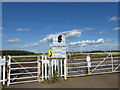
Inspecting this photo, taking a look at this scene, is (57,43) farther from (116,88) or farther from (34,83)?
(116,88)

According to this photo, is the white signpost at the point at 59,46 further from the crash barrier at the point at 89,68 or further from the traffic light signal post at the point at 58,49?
the crash barrier at the point at 89,68

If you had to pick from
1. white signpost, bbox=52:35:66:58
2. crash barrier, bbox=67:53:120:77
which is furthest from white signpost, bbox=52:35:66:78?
crash barrier, bbox=67:53:120:77

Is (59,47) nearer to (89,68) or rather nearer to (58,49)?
(58,49)

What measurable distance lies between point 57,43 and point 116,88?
3.80 metres

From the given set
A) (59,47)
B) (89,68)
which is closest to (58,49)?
(59,47)

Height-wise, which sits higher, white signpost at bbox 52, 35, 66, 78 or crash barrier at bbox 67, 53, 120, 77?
white signpost at bbox 52, 35, 66, 78

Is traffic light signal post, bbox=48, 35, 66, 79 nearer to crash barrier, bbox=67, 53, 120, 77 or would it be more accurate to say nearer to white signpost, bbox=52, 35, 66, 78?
white signpost, bbox=52, 35, 66, 78

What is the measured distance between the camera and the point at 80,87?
7055mm

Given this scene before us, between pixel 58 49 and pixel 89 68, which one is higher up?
pixel 58 49

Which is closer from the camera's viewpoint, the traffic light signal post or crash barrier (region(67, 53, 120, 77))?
the traffic light signal post

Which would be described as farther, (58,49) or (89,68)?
(89,68)

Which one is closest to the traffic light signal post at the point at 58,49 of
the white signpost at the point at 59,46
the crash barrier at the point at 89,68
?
the white signpost at the point at 59,46

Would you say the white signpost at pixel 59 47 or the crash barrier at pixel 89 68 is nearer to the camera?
the white signpost at pixel 59 47

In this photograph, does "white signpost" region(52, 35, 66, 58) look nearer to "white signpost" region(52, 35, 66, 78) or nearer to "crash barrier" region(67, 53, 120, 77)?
"white signpost" region(52, 35, 66, 78)
